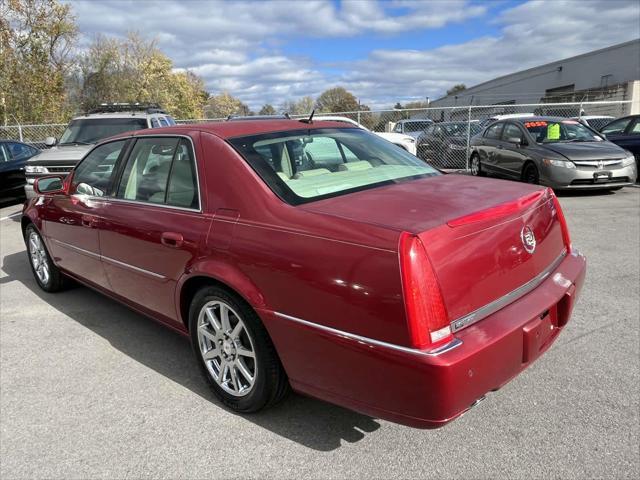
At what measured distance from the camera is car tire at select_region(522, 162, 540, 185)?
32.9 feet

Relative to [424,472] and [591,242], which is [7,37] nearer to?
[591,242]

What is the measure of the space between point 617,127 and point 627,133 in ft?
1.79

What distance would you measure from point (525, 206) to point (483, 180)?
0.56m

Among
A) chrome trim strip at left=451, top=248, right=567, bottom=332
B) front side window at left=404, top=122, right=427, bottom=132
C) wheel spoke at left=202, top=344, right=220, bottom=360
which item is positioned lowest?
wheel spoke at left=202, top=344, right=220, bottom=360

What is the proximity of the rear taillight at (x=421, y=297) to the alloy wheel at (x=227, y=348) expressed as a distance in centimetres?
103

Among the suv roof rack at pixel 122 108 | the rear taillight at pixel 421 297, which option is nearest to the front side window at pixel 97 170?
the rear taillight at pixel 421 297

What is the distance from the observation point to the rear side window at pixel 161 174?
320 cm

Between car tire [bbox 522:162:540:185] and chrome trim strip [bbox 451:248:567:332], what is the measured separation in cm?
783

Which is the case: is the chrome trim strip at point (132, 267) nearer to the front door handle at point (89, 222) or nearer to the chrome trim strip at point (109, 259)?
the chrome trim strip at point (109, 259)

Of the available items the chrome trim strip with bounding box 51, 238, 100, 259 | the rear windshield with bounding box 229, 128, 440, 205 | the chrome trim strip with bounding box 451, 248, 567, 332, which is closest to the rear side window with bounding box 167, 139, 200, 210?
the rear windshield with bounding box 229, 128, 440, 205

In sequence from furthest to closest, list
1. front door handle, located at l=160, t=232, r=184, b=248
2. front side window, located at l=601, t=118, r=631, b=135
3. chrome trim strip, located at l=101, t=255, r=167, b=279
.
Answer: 1. front side window, located at l=601, t=118, r=631, b=135
2. chrome trim strip, located at l=101, t=255, r=167, b=279
3. front door handle, located at l=160, t=232, r=184, b=248

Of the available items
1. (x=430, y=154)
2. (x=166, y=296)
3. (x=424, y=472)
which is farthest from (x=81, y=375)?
(x=430, y=154)

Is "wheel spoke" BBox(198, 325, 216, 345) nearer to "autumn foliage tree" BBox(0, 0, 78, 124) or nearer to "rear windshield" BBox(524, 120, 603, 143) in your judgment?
"rear windshield" BBox(524, 120, 603, 143)

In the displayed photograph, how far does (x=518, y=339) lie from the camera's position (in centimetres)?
234
